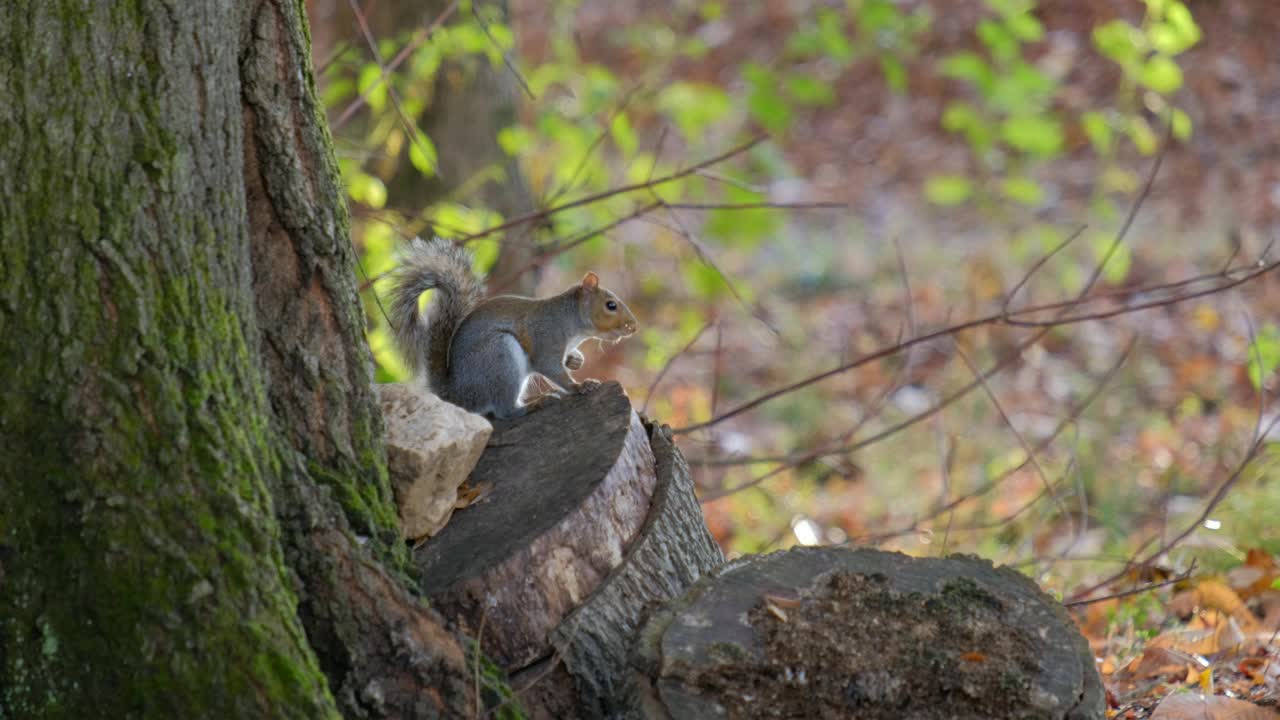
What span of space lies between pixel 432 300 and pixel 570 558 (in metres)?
1.03

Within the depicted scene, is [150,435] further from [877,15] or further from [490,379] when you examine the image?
[877,15]

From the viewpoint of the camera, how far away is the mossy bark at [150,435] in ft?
5.31

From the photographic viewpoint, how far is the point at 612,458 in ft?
7.18

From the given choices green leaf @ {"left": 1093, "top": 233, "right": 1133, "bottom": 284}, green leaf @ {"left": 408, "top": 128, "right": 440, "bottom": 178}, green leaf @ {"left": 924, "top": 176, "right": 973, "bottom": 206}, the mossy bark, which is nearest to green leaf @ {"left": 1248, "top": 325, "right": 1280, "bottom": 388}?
green leaf @ {"left": 1093, "top": 233, "right": 1133, "bottom": 284}

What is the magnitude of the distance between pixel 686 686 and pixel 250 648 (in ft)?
1.96

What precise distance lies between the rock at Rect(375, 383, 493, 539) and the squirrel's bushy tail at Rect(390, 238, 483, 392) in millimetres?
516

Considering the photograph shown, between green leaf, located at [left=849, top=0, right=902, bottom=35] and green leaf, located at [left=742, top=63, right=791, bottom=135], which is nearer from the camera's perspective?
green leaf, located at [left=849, top=0, right=902, bottom=35]

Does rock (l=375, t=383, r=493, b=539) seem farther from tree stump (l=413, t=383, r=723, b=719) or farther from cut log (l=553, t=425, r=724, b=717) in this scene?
cut log (l=553, t=425, r=724, b=717)

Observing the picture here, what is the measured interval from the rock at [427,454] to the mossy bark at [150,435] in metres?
0.25

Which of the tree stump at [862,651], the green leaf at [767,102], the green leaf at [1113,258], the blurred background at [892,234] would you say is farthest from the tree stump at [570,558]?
the green leaf at [767,102]

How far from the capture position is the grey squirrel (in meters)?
2.74

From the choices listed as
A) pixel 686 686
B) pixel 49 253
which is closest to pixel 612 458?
pixel 686 686

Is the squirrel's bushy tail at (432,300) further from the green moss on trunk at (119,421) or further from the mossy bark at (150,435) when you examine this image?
the green moss on trunk at (119,421)

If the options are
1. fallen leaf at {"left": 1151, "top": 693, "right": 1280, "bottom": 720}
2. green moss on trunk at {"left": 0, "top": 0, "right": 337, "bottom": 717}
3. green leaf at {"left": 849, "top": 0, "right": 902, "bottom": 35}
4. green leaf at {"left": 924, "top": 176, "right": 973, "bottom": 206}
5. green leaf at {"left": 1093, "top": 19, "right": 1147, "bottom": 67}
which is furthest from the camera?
green leaf at {"left": 924, "top": 176, "right": 973, "bottom": 206}
